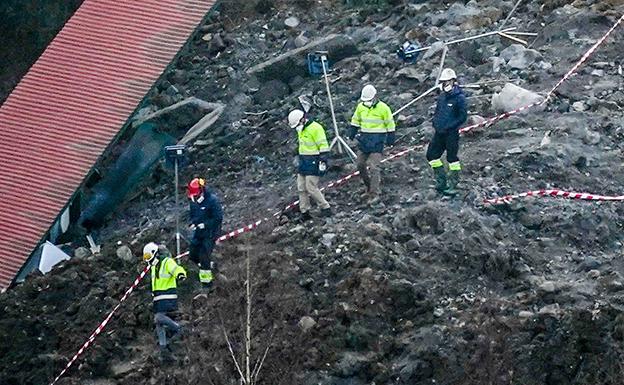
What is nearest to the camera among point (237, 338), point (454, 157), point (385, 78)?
point (237, 338)

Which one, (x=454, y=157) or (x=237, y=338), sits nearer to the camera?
(x=237, y=338)

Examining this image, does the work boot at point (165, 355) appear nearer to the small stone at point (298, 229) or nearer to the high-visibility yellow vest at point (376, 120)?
the small stone at point (298, 229)

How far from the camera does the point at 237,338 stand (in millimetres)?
15922

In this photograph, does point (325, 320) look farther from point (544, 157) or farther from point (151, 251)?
point (544, 157)

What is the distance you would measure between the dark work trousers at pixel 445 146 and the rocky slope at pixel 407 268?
0.52m

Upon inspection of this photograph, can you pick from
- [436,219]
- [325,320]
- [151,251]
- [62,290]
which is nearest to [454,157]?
[436,219]

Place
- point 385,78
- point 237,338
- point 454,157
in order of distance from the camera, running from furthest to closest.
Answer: point 385,78 < point 454,157 < point 237,338

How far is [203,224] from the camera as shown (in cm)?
1656

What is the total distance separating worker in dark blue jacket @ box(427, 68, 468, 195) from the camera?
17.0 m

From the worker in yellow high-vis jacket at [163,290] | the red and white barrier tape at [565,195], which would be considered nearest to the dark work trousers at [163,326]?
the worker in yellow high-vis jacket at [163,290]

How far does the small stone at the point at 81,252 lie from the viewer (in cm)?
1897

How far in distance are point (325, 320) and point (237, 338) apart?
1.03m

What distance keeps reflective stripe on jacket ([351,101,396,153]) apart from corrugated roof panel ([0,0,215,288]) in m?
5.34

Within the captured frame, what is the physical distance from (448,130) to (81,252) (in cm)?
575
